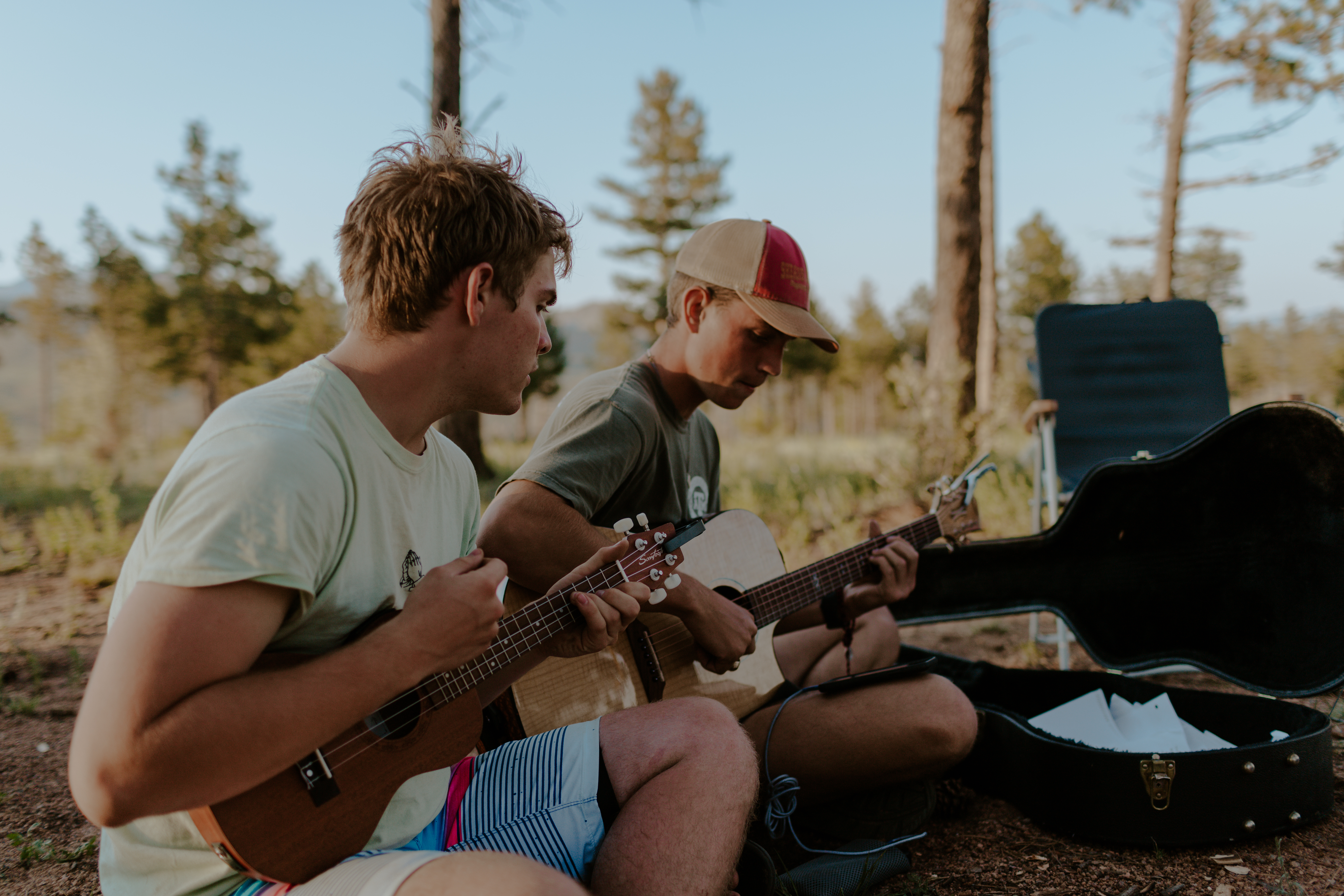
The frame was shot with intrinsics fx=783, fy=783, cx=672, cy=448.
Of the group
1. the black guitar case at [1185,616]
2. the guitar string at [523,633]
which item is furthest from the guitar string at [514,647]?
the black guitar case at [1185,616]

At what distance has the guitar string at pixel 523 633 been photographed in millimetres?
1440

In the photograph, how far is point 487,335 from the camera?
1.56 m

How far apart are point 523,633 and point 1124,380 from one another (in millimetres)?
4050

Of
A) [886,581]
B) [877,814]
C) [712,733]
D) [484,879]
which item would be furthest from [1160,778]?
[484,879]

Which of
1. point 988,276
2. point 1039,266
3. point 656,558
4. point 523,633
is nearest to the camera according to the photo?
point 523,633

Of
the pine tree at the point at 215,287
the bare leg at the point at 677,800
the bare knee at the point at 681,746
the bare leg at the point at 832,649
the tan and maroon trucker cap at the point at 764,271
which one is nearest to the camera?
the bare leg at the point at 677,800

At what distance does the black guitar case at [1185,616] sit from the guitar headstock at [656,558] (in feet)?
4.36

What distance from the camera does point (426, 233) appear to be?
1472 mm

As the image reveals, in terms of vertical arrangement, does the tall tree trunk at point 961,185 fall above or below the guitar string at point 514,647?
above

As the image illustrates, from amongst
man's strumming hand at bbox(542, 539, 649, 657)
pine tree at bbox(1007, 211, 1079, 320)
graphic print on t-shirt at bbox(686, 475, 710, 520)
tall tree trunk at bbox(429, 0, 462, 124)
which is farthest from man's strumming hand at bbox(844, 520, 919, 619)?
pine tree at bbox(1007, 211, 1079, 320)

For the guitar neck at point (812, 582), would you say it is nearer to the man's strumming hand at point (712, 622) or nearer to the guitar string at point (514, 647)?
the man's strumming hand at point (712, 622)

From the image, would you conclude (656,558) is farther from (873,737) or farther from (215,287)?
(215,287)

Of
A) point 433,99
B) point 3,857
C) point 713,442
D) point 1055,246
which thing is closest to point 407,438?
point 713,442

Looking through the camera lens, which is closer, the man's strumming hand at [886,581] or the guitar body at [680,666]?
the guitar body at [680,666]
